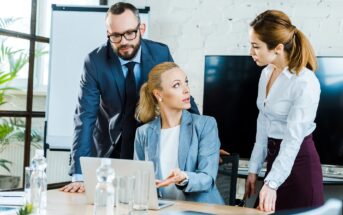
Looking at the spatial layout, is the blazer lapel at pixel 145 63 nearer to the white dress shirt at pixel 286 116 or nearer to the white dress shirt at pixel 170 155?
the white dress shirt at pixel 170 155

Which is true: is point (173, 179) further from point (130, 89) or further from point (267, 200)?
point (130, 89)

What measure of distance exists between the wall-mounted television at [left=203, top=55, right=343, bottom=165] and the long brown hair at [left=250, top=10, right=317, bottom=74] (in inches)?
46.3

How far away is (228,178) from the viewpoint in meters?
2.11

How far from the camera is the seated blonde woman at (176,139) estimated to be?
1.96 meters

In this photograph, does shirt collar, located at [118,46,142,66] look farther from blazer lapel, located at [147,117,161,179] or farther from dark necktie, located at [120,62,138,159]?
blazer lapel, located at [147,117,161,179]

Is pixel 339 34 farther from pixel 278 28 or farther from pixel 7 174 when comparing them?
pixel 7 174

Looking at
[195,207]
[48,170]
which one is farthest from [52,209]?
[48,170]

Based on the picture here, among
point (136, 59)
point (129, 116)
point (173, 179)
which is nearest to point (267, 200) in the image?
point (173, 179)

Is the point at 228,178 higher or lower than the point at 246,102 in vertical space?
lower

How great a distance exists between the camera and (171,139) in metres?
2.10

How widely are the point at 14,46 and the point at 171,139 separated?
5.36 ft

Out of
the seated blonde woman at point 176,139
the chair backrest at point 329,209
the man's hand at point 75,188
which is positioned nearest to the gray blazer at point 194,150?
the seated blonde woman at point 176,139

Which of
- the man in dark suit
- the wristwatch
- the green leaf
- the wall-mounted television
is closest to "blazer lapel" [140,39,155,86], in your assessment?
the man in dark suit

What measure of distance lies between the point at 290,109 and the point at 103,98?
0.81m
